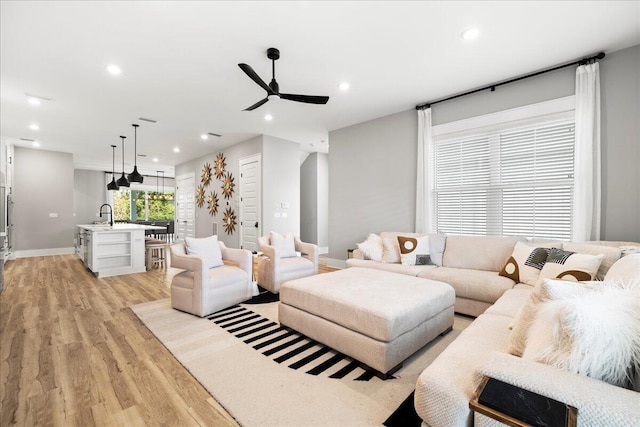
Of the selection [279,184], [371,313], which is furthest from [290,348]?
[279,184]

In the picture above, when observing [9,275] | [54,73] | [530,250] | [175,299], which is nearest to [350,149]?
[530,250]

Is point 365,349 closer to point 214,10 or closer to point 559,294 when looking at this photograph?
point 559,294

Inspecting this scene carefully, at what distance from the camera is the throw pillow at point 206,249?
129 inches

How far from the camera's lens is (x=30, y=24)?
242 centimetres

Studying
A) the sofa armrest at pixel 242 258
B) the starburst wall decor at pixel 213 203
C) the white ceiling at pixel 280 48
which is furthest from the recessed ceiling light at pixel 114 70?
the starburst wall decor at pixel 213 203

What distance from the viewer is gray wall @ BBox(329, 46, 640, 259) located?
2.81 m

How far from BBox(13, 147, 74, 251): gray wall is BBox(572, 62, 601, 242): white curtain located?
1069 cm

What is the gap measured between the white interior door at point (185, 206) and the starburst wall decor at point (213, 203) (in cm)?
115

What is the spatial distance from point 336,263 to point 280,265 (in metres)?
1.90

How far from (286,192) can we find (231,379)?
4895 mm

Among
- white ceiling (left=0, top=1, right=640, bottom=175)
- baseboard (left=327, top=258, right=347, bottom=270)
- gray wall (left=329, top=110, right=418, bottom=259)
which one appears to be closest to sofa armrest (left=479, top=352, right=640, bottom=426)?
white ceiling (left=0, top=1, right=640, bottom=175)

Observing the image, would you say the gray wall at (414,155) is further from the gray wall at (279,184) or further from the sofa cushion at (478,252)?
the gray wall at (279,184)

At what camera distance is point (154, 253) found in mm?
5629

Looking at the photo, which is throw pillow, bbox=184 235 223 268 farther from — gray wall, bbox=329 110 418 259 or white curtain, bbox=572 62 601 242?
white curtain, bbox=572 62 601 242
